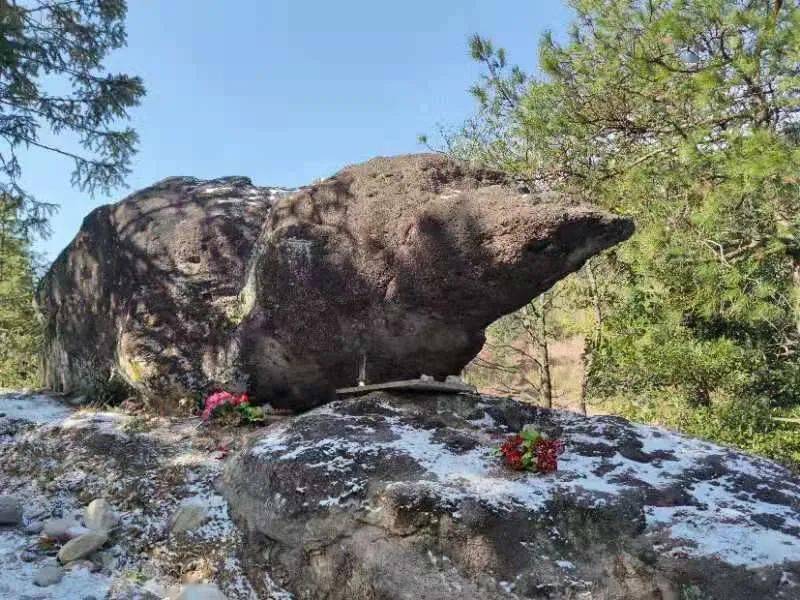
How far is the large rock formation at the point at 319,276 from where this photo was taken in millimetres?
4852

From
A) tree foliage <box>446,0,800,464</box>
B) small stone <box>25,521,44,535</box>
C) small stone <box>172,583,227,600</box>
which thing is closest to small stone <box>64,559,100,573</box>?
small stone <box>25,521,44,535</box>

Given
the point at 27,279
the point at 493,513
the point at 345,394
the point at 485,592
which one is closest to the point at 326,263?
the point at 345,394

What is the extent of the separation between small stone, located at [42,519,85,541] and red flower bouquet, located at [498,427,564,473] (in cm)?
306

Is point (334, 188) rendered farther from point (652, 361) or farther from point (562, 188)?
point (652, 361)

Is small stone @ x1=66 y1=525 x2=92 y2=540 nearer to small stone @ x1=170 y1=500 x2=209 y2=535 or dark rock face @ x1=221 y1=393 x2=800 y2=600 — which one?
small stone @ x1=170 y1=500 x2=209 y2=535

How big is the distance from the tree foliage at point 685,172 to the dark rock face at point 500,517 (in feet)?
9.25

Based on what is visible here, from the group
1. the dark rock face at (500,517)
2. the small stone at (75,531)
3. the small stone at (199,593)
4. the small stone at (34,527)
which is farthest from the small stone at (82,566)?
the dark rock face at (500,517)

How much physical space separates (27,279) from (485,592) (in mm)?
16457

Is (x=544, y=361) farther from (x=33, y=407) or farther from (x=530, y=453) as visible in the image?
(x=33, y=407)

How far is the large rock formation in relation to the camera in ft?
15.9

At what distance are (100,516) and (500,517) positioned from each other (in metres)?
2.84

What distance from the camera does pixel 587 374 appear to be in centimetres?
994

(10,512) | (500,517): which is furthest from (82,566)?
(500,517)

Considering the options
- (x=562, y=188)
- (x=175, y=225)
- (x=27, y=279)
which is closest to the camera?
(x=175, y=225)
